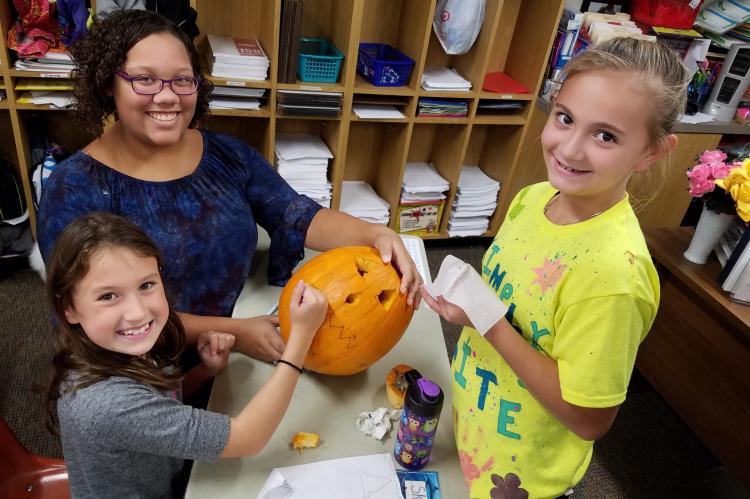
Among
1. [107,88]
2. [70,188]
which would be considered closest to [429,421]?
[70,188]

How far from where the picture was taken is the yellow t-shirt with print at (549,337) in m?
0.77

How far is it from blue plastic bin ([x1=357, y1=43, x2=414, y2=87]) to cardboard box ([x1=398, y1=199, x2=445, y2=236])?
700 millimetres

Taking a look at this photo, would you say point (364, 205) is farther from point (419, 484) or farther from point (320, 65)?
point (419, 484)

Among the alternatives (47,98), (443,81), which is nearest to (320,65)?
(443,81)

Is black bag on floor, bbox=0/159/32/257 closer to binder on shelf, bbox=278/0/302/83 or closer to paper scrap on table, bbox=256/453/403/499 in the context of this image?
binder on shelf, bbox=278/0/302/83

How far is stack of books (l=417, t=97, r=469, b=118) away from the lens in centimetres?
281

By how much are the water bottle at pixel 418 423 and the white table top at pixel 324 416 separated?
0.04 m

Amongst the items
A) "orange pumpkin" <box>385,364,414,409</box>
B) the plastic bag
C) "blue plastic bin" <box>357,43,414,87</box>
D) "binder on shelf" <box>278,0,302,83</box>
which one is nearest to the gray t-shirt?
"orange pumpkin" <box>385,364,414,409</box>

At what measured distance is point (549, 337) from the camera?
2.87ft

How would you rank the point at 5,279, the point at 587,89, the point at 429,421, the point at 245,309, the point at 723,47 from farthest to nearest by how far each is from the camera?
the point at 723,47, the point at 5,279, the point at 245,309, the point at 429,421, the point at 587,89

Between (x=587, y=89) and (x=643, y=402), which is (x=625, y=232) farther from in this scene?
(x=643, y=402)

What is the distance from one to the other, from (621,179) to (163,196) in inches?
38.8

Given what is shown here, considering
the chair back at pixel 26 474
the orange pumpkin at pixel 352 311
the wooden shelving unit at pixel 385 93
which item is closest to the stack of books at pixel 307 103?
the wooden shelving unit at pixel 385 93

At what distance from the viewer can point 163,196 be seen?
127 centimetres
